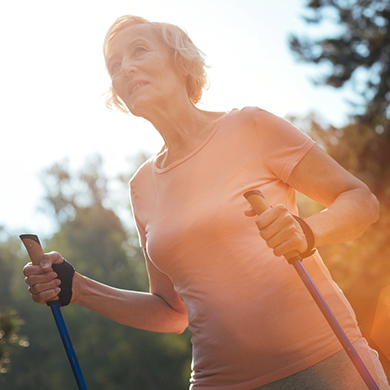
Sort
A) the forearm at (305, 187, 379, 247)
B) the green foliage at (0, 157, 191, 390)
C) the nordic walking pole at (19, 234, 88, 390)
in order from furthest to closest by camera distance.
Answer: the green foliage at (0, 157, 191, 390), the nordic walking pole at (19, 234, 88, 390), the forearm at (305, 187, 379, 247)

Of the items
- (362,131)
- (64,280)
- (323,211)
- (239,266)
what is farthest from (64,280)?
(362,131)

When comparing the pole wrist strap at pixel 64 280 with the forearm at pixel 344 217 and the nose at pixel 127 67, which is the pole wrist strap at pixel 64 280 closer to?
the nose at pixel 127 67

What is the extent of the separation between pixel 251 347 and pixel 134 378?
2325cm

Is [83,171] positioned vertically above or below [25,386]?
above

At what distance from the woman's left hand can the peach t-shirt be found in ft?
0.88

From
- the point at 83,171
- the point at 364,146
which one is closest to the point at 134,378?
the point at 83,171

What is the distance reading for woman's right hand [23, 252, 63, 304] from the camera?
72.1 inches

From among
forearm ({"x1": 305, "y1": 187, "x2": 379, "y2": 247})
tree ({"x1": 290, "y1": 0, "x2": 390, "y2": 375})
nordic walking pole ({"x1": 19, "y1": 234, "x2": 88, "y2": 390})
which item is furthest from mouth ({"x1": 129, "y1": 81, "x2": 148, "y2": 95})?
tree ({"x1": 290, "y1": 0, "x2": 390, "y2": 375})

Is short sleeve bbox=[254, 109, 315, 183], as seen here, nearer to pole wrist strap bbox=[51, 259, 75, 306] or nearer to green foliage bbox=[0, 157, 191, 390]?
pole wrist strap bbox=[51, 259, 75, 306]

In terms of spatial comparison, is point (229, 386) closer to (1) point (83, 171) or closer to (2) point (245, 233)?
(2) point (245, 233)

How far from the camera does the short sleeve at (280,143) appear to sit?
161 centimetres

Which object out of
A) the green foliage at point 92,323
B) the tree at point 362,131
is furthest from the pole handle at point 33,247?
the green foliage at point 92,323

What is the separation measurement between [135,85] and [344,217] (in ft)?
3.69

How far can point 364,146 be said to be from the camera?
1033 cm
